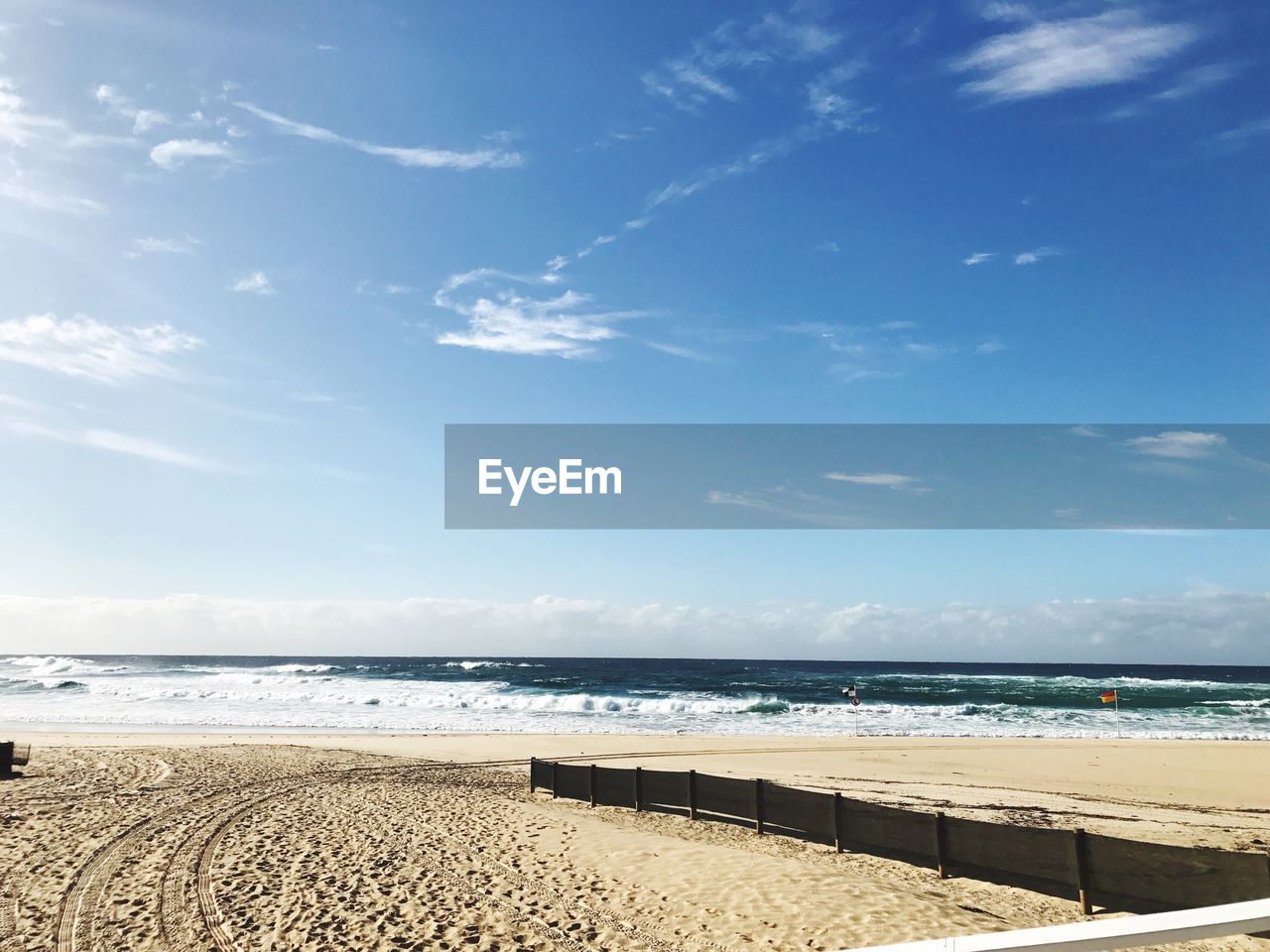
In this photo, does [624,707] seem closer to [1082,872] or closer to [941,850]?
[941,850]

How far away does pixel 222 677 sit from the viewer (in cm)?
8650

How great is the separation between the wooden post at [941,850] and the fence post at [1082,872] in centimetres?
202

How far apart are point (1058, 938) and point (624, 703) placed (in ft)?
200

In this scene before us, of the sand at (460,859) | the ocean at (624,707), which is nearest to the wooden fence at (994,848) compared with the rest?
the sand at (460,859)

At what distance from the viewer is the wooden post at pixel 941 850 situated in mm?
13326

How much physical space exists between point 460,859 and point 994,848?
29.5 feet

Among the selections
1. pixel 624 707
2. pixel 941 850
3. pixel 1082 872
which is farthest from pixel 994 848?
pixel 624 707

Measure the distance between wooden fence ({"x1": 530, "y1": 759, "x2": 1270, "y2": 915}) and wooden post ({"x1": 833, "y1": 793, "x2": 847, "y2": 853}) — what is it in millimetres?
17

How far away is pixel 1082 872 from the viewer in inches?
464

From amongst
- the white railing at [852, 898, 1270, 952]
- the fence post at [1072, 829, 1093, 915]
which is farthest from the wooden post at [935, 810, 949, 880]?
the white railing at [852, 898, 1270, 952]

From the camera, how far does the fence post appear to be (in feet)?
38.3

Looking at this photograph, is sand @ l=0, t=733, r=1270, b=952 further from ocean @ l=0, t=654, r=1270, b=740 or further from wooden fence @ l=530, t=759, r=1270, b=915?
ocean @ l=0, t=654, r=1270, b=740

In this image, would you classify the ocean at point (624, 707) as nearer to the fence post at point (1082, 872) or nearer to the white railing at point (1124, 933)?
the fence post at point (1082, 872)

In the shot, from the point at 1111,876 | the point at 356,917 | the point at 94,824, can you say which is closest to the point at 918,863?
the point at 1111,876
